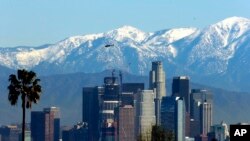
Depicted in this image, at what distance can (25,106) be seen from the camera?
97.0 meters

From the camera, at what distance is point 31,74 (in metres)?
96.9

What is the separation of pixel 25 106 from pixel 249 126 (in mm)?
42056

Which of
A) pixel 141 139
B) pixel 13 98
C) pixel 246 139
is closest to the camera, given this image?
pixel 246 139

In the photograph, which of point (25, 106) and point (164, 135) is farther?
point (164, 135)

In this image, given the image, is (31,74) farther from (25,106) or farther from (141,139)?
(141,139)

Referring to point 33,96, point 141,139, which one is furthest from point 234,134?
point 141,139

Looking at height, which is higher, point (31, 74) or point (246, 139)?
point (31, 74)

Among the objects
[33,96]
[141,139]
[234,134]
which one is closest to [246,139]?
[234,134]

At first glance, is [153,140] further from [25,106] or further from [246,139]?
[246,139]

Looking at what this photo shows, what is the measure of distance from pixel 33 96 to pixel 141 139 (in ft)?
140

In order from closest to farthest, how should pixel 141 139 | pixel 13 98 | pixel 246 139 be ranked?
pixel 246 139 → pixel 13 98 → pixel 141 139

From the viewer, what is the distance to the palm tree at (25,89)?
317 feet

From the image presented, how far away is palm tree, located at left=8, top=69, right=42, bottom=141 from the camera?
9656 cm

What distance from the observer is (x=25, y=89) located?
97.3m
